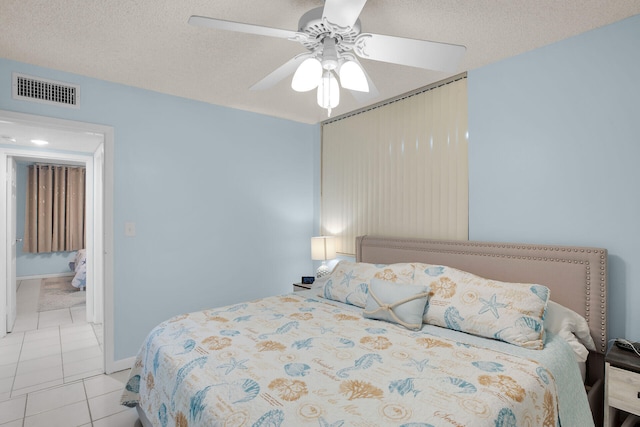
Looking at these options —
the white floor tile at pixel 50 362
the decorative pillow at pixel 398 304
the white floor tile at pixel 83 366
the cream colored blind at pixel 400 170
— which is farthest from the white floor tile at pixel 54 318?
the decorative pillow at pixel 398 304

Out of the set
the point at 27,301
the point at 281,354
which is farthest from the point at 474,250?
the point at 27,301

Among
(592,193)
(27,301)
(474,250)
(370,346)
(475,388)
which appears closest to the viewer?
(475,388)

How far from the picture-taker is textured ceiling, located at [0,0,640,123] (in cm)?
177

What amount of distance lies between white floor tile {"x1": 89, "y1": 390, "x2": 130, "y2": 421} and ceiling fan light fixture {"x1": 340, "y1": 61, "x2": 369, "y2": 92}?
101 inches

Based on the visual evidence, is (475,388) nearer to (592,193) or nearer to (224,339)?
(224,339)

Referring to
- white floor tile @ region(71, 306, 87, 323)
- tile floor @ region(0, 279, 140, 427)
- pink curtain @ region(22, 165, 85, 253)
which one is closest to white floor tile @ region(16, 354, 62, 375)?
tile floor @ region(0, 279, 140, 427)

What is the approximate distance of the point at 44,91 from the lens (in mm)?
2545

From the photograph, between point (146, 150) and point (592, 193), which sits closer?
point (592, 193)

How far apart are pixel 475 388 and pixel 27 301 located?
6.08 metres

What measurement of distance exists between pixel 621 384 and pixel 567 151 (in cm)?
134

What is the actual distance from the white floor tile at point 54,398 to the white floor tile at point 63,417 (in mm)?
65

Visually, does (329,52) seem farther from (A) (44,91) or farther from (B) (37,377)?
(B) (37,377)

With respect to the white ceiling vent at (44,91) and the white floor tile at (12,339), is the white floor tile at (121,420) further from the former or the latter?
the white ceiling vent at (44,91)

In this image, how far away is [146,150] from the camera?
9.84 feet
